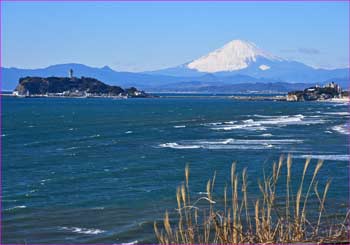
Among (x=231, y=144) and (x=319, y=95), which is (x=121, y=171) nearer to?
(x=231, y=144)

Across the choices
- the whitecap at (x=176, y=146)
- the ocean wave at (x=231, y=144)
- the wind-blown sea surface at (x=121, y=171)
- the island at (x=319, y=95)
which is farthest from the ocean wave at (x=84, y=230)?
the island at (x=319, y=95)

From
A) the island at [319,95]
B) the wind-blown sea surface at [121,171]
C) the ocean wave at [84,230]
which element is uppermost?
the island at [319,95]

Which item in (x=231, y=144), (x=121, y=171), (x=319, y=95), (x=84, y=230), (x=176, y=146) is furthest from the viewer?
(x=319, y=95)

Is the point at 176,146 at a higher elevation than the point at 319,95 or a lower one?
lower

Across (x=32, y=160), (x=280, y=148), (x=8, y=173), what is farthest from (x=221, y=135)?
(x=8, y=173)

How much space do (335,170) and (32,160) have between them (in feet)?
50.5

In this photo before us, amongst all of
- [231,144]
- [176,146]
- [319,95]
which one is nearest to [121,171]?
[176,146]

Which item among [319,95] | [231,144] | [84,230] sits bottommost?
[84,230]

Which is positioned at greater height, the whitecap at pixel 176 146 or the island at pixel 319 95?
the island at pixel 319 95

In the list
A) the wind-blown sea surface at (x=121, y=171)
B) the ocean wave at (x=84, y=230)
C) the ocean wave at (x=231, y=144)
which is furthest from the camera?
the ocean wave at (x=231, y=144)

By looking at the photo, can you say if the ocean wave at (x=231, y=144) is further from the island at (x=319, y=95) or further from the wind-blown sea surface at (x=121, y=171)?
the island at (x=319, y=95)

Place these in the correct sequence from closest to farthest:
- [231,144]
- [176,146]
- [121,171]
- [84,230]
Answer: [84,230] < [121,171] < [176,146] < [231,144]

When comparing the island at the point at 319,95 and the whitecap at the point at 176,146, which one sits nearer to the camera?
the whitecap at the point at 176,146

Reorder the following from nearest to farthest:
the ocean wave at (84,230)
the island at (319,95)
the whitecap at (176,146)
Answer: the ocean wave at (84,230) → the whitecap at (176,146) → the island at (319,95)
